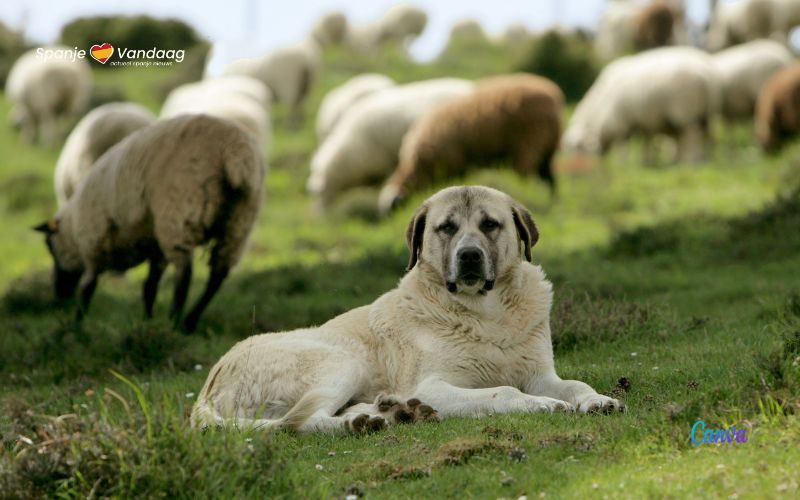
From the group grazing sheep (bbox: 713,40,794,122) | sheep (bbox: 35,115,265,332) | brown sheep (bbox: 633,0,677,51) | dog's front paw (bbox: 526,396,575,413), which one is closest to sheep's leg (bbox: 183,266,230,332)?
sheep (bbox: 35,115,265,332)

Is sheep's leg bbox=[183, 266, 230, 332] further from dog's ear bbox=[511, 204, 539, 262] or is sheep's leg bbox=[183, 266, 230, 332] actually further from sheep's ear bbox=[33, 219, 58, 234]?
dog's ear bbox=[511, 204, 539, 262]

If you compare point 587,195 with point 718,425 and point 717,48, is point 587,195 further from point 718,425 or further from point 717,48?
point 717,48

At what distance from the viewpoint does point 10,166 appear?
25797 millimetres

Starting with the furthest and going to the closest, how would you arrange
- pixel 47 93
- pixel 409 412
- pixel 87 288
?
1. pixel 47 93
2. pixel 87 288
3. pixel 409 412

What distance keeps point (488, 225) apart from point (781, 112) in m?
16.4

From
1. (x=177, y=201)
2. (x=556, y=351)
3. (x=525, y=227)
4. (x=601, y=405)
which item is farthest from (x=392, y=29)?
(x=601, y=405)

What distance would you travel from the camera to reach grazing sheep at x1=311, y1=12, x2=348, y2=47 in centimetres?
4394

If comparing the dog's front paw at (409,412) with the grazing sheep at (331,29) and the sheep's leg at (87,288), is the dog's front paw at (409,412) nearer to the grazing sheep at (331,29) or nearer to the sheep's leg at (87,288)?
the sheep's leg at (87,288)

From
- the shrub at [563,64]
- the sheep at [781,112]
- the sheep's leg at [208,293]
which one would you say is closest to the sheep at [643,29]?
the shrub at [563,64]

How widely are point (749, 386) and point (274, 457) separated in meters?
2.36

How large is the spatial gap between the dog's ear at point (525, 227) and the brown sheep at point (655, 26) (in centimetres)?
3101

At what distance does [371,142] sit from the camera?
21.6m

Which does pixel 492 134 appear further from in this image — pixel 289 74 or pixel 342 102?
pixel 289 74

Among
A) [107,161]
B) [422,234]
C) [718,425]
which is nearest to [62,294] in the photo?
[107,161]
